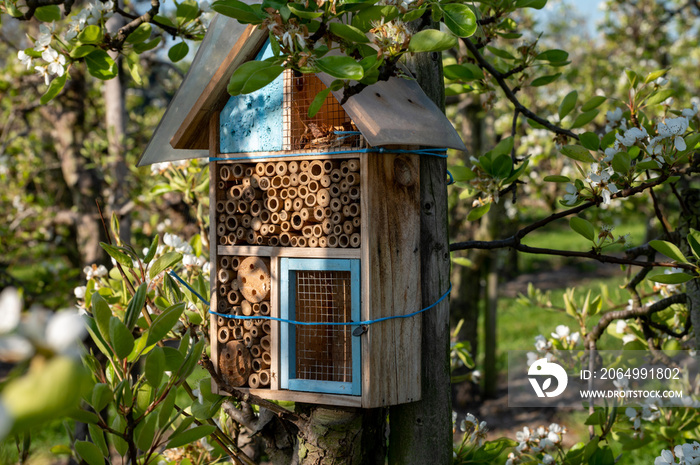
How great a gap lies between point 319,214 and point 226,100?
0.51 metres

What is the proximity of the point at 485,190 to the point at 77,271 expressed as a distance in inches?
158

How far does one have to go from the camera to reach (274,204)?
1.64 m

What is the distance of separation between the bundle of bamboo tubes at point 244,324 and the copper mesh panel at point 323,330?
10 centimetres

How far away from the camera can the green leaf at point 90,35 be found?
64.2 inches

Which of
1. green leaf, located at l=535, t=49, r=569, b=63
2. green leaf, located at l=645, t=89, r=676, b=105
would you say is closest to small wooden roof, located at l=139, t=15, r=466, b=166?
green leaf, located at l=535, t=49, r=569, b=63

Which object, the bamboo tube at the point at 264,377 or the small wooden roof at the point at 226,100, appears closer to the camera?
the small wooden roof at the point at 226,100

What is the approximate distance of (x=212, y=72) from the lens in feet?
5.68

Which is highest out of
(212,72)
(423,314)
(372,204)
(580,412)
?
(212,72)

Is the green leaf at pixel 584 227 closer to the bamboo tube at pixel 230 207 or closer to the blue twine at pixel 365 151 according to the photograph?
the blue twine at pixel 365 151

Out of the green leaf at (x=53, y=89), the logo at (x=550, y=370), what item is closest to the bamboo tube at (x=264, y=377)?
the green leaf at (x=53, y=89)

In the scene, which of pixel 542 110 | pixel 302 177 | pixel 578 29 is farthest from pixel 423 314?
pixel 578 29

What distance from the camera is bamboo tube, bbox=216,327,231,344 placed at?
5.63ft

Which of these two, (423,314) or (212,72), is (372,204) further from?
(212,72)

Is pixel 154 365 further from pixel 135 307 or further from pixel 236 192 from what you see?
pixel 236 192
